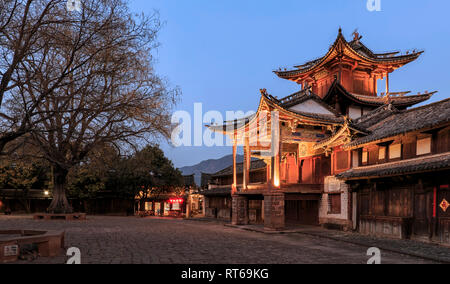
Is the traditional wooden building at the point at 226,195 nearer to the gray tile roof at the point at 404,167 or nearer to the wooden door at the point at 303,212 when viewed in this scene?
the wooden door at the point at 303,212

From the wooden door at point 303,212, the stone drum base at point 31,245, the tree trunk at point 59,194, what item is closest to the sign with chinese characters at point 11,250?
the stone drum base at point 31,245

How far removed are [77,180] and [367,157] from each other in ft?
98.3

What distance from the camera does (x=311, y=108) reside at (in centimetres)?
2223

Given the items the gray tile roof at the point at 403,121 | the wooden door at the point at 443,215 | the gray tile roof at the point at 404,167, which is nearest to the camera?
the gray tile roof at the point at 404,167

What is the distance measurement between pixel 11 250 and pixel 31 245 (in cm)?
70

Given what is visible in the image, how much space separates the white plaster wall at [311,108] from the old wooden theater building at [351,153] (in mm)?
64

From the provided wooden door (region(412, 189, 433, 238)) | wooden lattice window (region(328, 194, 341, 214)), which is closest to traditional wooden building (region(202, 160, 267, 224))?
wooden lattice window (region(328, 194, 341, 214))

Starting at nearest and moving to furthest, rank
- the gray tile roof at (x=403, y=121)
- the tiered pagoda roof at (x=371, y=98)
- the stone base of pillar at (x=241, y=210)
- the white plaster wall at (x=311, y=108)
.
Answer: the gray tile roof at (x=403, y=121) < the white plaster wall at (x=311, y=108) < the tiered pagoda roof at (x=371, y=98) < the stone base of pillar at (x=241, y=210)

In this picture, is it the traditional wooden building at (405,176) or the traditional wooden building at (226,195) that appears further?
the traditional wooden building at (226,195)

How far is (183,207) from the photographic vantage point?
44281 millimetres

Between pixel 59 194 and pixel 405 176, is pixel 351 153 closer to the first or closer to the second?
pixel 405 176

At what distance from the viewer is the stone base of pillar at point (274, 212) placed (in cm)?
1973
